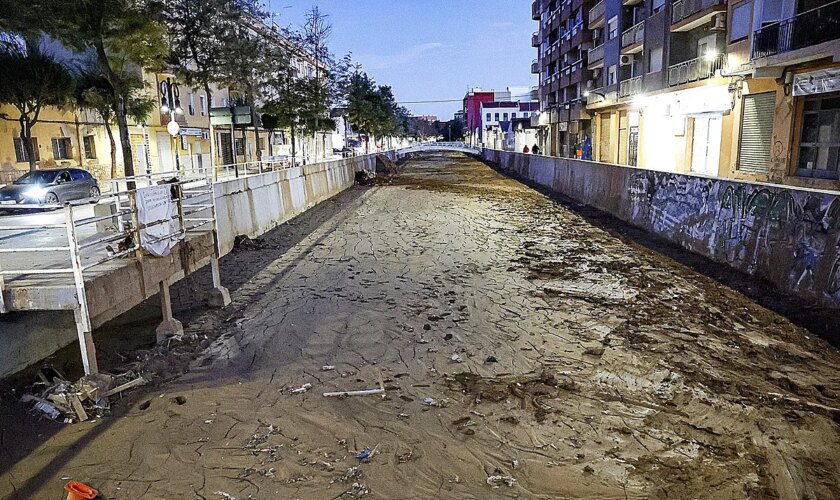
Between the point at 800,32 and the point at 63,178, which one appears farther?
the point at 63,178

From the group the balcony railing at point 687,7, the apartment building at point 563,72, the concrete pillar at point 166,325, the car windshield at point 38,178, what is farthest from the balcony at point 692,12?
the car windshield at point 38,178

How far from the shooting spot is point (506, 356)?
22.2ft

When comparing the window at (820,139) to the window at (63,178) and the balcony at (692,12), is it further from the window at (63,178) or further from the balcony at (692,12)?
the window at (63,178)

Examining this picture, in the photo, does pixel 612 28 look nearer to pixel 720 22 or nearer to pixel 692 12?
pixel 692 12

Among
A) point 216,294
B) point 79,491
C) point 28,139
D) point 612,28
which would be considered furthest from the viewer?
point 612,28

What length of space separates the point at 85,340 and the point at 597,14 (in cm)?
4878

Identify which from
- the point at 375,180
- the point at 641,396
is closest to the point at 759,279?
the point at 641,396

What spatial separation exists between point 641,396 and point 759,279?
5241 millimetres

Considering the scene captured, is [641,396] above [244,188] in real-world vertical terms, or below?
below

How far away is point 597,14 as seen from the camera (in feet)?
152

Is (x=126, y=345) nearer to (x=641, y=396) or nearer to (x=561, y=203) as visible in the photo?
(x=641, y=396)

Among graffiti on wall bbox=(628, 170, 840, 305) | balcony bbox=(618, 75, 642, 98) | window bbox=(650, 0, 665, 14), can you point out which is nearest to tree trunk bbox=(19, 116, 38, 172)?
graffiti on wall bbox=(628, 170, 840, 305)

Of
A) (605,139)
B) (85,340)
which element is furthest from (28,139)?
(605,139)

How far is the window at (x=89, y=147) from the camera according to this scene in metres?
33.0
